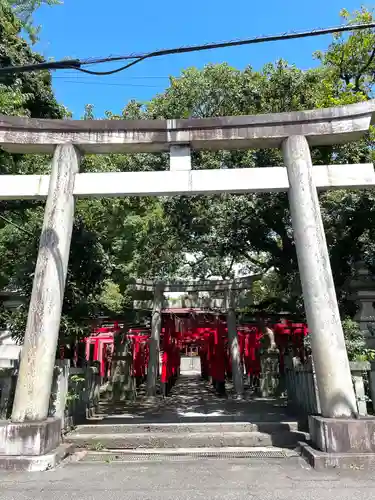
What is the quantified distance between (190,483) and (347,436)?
81.1 inches

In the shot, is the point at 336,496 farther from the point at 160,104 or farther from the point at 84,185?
the point at 160,104

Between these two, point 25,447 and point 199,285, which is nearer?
point 25,447

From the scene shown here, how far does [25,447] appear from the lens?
191 inches

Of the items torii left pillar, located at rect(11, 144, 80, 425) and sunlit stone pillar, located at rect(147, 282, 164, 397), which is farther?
sunlit stone pillar, located at rect(147, 282, 164, 397)

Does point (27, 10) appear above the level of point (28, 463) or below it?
above

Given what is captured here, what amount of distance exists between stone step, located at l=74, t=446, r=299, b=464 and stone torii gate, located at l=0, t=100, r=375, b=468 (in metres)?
0.75

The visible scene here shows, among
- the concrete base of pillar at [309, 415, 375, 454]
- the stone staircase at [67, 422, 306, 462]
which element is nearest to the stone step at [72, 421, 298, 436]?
the stone staircase at [67, 422, 306, 462]

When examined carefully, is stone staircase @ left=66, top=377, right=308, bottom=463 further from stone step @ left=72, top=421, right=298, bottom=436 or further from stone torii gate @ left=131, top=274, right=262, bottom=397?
stone torii gate @ left=131, top=274, right=262, bottom=397

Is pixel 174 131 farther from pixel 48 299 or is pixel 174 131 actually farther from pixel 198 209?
pixel 198 209

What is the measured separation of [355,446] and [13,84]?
13.4m

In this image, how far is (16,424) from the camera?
16.2 feet

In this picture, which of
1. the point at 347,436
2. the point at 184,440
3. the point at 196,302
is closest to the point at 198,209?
the point at 196,302

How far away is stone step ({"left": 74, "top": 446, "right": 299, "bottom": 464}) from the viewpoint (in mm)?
5367

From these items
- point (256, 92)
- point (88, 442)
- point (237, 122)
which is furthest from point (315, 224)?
point (256, 92)
